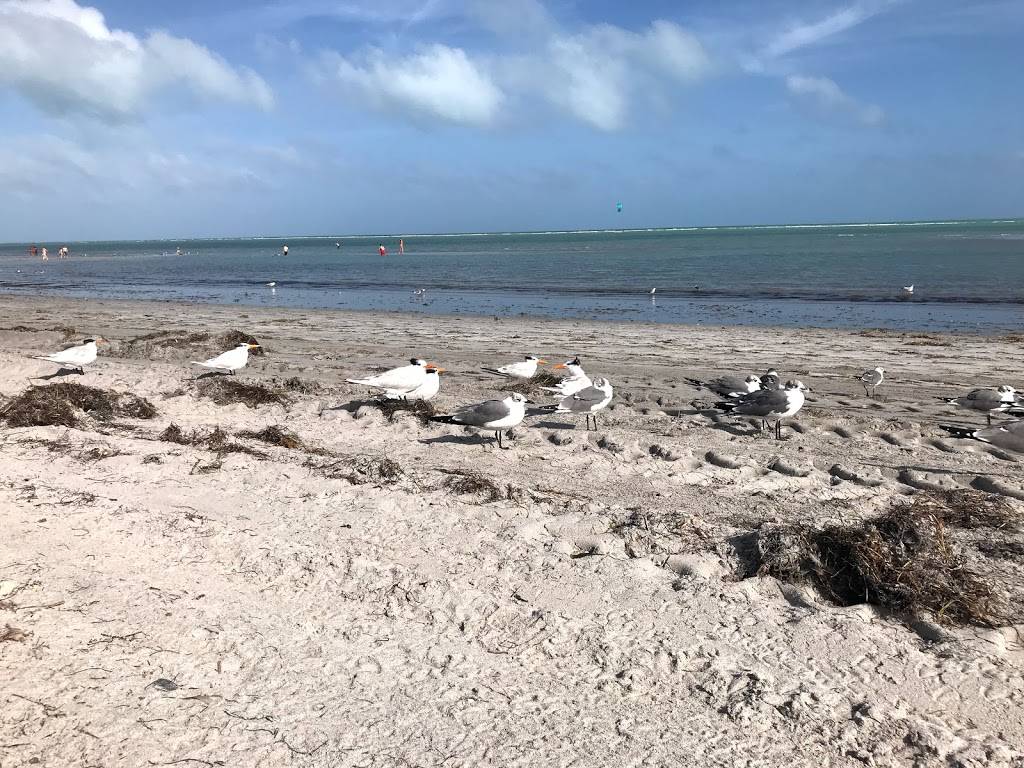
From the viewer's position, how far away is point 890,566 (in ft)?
14.4

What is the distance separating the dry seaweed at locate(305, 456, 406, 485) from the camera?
20.3ft

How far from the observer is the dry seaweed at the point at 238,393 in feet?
30.9

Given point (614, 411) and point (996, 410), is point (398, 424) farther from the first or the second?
point (996, 410)

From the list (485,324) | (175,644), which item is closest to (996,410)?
(175,644)

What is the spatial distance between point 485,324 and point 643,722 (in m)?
16.9

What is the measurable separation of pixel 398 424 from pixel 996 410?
689 centimetres

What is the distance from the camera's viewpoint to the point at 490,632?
13.1 ft

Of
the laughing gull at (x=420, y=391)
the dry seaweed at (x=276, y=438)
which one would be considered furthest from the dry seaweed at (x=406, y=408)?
the dry seaweed at (x=276, y=438)

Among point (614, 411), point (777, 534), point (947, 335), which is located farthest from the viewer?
point (947, 335)

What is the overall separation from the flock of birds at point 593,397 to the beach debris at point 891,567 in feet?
9.99

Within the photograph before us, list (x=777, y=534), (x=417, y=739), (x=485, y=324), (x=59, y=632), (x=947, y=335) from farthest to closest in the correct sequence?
(x=485, y=324), (x=947, y=335), (x=777, y=534), (x=59, y=632), (x=417, y=739)

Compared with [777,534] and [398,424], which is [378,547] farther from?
[398,424]

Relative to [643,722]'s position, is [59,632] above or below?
above

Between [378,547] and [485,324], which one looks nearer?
[378,547]
